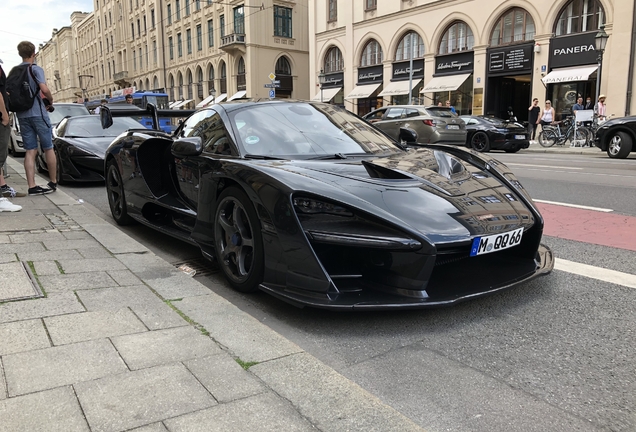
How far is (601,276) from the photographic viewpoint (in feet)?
11.7

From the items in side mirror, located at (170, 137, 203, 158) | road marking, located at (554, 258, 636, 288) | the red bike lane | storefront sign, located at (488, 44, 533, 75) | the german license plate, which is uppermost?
storefront sign, located at (488, 44, 533, 75)

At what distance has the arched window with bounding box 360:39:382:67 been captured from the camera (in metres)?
34.0

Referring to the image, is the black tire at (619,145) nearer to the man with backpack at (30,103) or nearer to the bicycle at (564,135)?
the bicycle at (564,135)

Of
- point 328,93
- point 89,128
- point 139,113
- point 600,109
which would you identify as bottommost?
point 89,128

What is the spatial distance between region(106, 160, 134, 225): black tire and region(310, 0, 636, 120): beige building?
21.7 meters

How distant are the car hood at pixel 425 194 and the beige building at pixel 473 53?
71.5ft

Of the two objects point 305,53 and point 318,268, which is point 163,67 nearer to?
point 305,53

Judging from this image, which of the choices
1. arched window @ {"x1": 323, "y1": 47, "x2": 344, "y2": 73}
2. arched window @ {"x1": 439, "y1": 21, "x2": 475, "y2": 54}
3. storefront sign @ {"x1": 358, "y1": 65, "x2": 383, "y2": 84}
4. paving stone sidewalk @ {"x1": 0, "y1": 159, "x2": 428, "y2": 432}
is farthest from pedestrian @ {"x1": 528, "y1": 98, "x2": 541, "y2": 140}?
paving stone sidewalk @ {"x1": 0, "y1": 159, "x2": 428, "y2": 432}

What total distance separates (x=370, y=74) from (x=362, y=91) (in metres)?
1.22

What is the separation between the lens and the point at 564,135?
18.6 meters

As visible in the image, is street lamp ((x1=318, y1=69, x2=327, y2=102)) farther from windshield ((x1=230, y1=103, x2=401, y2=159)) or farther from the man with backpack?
windshield ((x1=230, y1=103, x2=401, y2=159))

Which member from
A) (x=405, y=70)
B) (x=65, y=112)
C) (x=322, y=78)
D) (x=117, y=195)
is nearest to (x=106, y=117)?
(x=117, y=195)

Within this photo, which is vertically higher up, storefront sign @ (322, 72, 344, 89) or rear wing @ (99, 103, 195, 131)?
storefront sign @ (322, 72, 344, 89)

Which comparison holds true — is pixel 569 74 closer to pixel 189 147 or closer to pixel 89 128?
pixel 89 128
